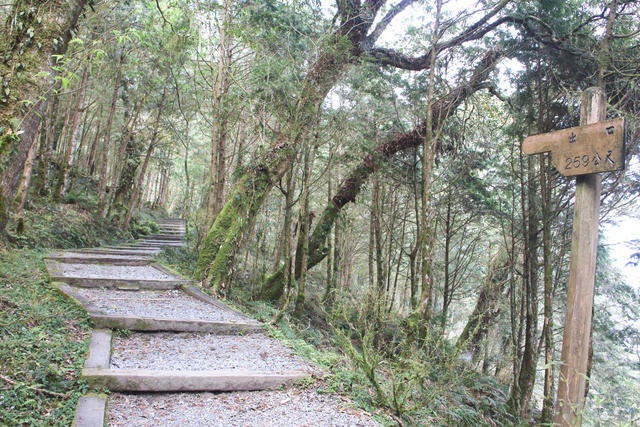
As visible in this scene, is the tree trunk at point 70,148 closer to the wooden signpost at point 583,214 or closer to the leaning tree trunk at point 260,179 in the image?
the leaning tree trunk at point 260,179

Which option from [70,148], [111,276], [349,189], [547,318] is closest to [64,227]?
[70,148]

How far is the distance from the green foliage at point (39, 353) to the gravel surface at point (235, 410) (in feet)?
1.07

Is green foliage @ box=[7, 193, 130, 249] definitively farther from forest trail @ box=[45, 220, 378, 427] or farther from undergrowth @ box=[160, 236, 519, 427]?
undergrowth @ box=[160, 236, 519, 427]

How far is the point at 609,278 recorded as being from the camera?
11352 millimetres

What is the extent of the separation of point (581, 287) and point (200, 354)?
351cm

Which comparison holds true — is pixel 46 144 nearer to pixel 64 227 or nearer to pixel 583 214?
pixel 64 227

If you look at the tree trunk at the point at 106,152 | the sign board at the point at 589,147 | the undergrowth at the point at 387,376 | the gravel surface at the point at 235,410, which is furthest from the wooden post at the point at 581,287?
the tree trunk at the point at 106,152

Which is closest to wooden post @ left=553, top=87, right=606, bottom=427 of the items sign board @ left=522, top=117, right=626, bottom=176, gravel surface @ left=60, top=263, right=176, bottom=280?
sign board @ left=522, top=117, right=626, bottom=176

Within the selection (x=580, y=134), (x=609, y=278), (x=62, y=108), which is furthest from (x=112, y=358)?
(x=62, y=108)

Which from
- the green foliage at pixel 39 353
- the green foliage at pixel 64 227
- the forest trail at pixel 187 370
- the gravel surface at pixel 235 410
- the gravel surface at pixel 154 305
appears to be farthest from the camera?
the green foliage at pixel 64 227

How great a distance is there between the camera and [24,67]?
3.11m

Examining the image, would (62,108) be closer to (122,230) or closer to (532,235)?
(122,230)

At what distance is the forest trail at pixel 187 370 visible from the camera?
101 inches

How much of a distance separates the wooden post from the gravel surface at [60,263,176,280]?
18.9 feet
